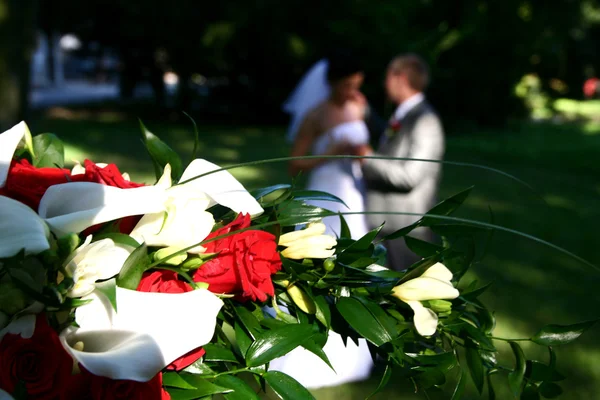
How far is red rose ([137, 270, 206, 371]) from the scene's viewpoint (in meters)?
1.00

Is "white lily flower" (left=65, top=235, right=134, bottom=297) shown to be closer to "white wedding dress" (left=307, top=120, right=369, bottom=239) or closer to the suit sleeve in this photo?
the suit sleeve

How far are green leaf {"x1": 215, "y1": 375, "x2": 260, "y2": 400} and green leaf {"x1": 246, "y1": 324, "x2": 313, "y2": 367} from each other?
3 cm

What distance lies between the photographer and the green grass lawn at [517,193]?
16.4 feet

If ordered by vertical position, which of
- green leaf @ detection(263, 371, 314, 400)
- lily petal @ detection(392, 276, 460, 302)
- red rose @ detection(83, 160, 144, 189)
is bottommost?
green leaf @ detection(263, 371, 314, 400)


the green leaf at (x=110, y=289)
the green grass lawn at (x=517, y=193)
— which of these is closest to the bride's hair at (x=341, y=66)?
the green grass lawn at (x=517, y=193)

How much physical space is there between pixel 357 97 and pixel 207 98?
1767cm

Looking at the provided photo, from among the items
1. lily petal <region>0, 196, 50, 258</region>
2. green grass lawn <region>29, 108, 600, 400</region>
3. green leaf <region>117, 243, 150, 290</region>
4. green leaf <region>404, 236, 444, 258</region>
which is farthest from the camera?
green grass lawn <region>29, 108, 600, 400</region>

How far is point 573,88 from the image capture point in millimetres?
29406

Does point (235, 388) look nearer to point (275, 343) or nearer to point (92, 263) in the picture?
point (275, 343)

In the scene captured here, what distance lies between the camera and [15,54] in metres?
9.95

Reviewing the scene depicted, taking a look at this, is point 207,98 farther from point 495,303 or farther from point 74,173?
point 74,173

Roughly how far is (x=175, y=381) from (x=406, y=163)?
3132mm

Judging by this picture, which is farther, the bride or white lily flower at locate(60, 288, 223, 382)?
the bride

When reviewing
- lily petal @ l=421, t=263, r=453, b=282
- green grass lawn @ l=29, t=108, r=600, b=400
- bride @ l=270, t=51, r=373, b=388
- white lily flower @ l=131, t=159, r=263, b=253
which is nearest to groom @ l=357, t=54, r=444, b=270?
bride @ l=270, t=51, r=373, b=388
